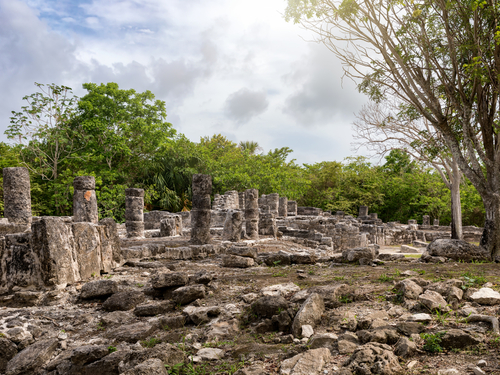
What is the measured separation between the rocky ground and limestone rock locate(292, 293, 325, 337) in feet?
0.04

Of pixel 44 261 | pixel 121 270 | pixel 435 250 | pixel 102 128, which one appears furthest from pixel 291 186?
pixel 44 261

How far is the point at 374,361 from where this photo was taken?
3.09 meters

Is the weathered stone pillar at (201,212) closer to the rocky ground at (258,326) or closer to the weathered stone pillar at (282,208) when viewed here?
the rocky ground at (258,326)

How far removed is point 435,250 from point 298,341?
6.78 metres

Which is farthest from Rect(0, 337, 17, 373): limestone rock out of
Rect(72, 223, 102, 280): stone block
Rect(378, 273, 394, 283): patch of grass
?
Rect(378, 273, 394, 283): patch of grass

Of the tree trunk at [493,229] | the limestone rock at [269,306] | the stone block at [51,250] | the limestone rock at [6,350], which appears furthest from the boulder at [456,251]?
the limestone rock at [6,350]

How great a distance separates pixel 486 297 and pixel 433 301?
0.70m

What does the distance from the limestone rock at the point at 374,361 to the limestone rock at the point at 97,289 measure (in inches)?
161

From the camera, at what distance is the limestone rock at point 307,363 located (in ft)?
10.2

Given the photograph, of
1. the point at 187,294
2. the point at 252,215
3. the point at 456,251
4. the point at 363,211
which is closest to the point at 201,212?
the point at 252,215

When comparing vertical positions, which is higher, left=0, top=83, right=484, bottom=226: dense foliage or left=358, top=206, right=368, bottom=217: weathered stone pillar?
left=0, top=83, right=484, bottom=226: dense foliage

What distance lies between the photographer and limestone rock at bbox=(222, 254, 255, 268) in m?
8.28

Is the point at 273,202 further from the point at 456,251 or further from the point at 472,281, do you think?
the point at 472,281

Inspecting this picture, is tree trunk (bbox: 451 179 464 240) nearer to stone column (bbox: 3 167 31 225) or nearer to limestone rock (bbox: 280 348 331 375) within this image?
limestone rock (bbox: 280 348 331 375)
